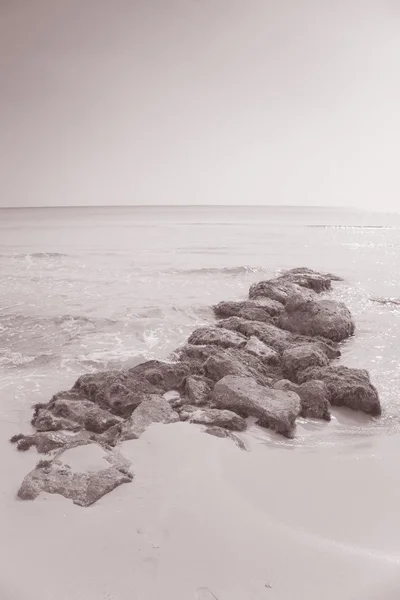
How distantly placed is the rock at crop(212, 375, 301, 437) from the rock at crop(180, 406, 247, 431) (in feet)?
0.57

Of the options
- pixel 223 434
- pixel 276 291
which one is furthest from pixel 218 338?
pixel 276 291

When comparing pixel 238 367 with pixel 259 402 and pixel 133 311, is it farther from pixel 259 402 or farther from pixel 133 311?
pixel 133 311

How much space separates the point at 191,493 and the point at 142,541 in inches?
22.2

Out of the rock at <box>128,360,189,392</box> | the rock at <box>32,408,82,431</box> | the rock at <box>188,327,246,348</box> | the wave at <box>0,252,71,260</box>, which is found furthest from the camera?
the wave at <box>0,252,71,260</box>

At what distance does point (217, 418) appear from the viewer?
4.36 m

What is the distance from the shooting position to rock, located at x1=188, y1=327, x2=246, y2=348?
21.6 feet

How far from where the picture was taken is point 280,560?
2.70m

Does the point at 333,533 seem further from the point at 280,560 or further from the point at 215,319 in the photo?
the point at 215,319

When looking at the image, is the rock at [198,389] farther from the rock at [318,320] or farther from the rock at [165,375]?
the rock at [318,320]

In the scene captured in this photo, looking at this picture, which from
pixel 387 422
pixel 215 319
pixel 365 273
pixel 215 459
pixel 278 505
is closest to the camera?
pixel 278 505

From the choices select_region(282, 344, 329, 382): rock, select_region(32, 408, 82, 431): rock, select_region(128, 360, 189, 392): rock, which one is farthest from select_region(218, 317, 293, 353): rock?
select_region(32, 408, 82, 431): rock

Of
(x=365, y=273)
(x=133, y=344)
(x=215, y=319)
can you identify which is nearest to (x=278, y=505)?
(x=133, y=344)

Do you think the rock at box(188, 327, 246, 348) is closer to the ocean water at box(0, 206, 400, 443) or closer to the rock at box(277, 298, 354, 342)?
the ocean water at box(0, 206, 400, 443)

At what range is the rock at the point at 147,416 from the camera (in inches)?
163
